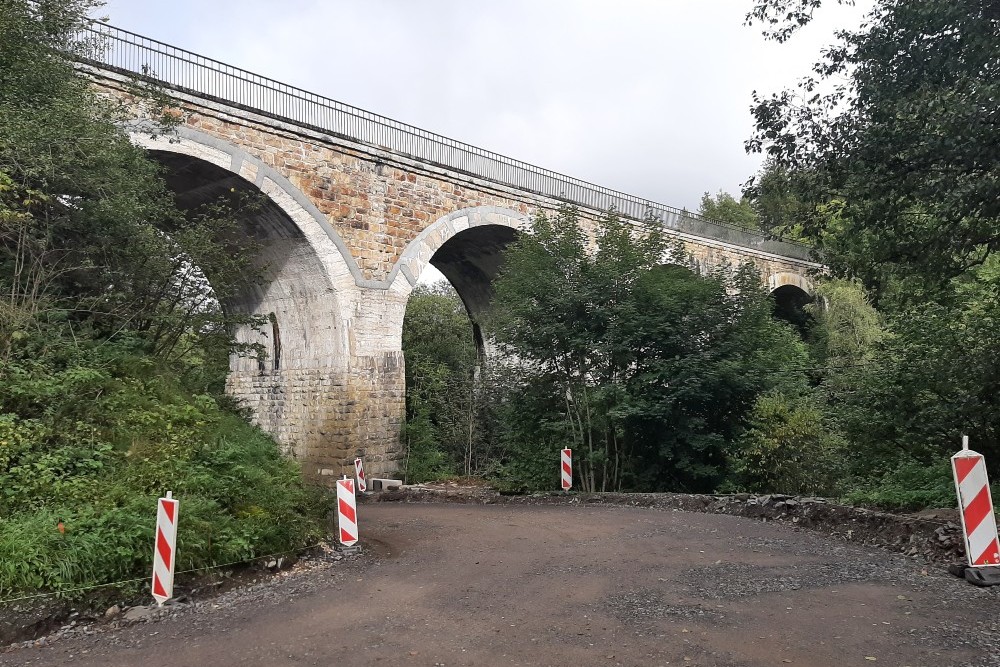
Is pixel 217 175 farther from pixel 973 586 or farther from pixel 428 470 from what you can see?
pixel 973 586

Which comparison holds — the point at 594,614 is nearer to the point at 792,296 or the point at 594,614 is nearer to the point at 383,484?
the point at 383,484

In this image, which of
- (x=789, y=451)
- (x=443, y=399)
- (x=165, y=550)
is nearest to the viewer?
(x=165, y=550)

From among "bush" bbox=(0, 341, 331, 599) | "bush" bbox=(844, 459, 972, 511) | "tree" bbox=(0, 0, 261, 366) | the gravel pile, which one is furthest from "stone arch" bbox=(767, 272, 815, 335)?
the gravel pile

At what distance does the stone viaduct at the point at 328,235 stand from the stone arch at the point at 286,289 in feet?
0.09

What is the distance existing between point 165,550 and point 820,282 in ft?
32.5

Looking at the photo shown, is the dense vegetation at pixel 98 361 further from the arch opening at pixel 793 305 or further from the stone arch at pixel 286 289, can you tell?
the arch opening at pixel 793 305

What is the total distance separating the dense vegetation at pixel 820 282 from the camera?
24.3 ft

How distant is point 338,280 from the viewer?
15.4 m

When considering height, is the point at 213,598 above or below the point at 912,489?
below

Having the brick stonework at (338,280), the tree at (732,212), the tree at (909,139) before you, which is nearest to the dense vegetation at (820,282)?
the tree at (909,139)

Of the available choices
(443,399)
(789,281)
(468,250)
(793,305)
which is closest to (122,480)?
(443,399)

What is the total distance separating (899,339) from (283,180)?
11.0 meters

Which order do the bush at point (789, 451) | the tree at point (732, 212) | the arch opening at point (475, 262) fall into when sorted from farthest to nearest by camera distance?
the tree at point (732, 212)
the arch opening at point (475, 262)
the bush at point (789, 451)

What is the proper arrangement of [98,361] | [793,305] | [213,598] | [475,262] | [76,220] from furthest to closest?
[793,305] → [475,262] → [76,220] → [98,361] → [213,598]
